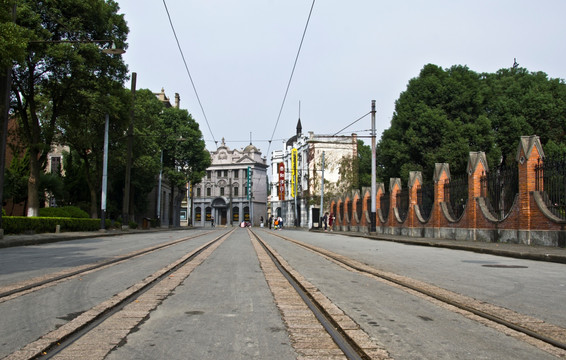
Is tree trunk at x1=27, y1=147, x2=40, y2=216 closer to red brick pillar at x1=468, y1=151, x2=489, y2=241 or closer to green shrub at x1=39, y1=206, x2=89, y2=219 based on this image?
green shrub at x1=39, y1=206, x2=89, y2=219

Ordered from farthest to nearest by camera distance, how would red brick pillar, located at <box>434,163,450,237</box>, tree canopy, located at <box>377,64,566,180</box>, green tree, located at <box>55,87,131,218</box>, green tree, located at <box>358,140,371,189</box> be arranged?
1. green tree, located at <box>358,140,371,189</box>
2. tree canopy, located at <box>377,64,566,180</box>
3. green tree, located at <box>55,87,131,218</box>
4. red brick pillar, located at <box>434,163,450,237</box>

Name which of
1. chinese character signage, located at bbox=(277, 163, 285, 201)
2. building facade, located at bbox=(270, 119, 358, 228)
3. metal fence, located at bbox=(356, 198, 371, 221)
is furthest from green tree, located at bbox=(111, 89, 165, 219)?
chinese character signage, located at bbox=(277, 163, 285, 201)

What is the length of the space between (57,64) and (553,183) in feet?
79.1

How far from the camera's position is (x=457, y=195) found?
22.9 m

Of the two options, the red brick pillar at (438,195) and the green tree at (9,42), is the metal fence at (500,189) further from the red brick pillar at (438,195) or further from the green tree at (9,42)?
the green tree at (9,42)

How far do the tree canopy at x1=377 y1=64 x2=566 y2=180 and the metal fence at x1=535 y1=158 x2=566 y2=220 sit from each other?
21.7 m

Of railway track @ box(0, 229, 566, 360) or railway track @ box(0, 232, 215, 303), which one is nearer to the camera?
railway track @ box(0, 229, 566, 360)

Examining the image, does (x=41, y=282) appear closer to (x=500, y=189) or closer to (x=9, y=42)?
(x=9, y=42)

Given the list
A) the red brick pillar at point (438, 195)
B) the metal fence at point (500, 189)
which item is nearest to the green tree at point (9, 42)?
the metal fence at point (500, 189)

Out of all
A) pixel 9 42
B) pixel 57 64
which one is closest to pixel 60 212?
pixel 57 64

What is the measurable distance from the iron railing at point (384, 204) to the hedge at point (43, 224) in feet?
63.2

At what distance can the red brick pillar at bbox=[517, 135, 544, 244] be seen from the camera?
1639cm

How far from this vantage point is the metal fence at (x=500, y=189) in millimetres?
18500

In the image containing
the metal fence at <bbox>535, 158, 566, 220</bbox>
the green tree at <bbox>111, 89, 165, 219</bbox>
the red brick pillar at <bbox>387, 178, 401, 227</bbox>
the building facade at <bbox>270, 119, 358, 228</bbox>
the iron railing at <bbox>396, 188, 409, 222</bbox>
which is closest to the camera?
the metal fence at <bbox>535, 158, 566, 220</bbox>
